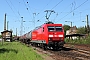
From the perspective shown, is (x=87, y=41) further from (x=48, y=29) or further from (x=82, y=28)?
(x=82, y=28)

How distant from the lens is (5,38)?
6156 cm

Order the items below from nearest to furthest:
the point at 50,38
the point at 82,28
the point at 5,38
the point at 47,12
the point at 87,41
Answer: the point at 50,38 → the point at 47,12 → the point at 87,41 → the point at 5,38 → the point at 82,28

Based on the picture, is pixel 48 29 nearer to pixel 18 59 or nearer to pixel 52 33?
pixel 52 33

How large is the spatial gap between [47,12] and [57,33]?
10.9m

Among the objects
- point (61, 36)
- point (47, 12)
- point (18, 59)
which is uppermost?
point (47, 12)

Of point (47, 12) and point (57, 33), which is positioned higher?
point (47, 12)

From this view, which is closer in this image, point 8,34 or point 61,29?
point 61,29

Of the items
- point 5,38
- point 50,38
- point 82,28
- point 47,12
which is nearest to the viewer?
point 50,38

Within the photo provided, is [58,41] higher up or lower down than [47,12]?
lower down

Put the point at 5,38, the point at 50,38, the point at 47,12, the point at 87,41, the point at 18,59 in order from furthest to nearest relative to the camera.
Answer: the point at 5,38, the point at 87,41, the point at 47,12, the point at 50,38, the point at 18,59

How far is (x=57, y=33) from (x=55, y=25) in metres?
1.10

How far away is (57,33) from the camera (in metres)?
26.2

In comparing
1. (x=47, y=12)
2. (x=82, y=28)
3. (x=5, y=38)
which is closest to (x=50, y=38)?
(x=47, y=12)

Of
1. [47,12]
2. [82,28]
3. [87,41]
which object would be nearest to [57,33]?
[47,12]
